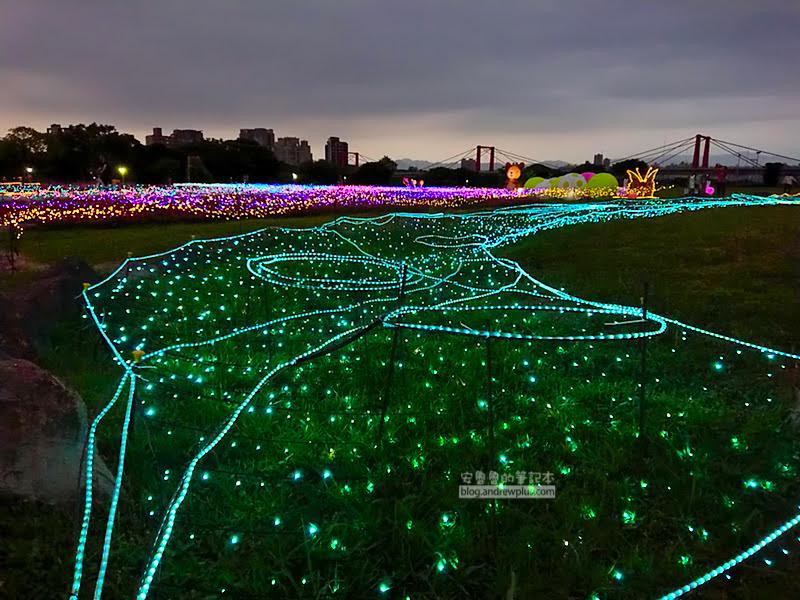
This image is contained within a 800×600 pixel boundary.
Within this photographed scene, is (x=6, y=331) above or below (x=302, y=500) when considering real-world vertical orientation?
above

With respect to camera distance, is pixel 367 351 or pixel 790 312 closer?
pixel 367 351

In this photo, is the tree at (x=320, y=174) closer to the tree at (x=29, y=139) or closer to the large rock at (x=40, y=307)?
the tree at (x=29, y=139)

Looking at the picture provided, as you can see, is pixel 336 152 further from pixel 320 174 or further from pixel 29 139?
pixel 29 139

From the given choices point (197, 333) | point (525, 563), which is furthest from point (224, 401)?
point (525, 563)

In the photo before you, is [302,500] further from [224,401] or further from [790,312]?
[790,312]

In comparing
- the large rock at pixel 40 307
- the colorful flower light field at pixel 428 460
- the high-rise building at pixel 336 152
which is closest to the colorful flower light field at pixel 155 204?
the large rock at pixel 40 307

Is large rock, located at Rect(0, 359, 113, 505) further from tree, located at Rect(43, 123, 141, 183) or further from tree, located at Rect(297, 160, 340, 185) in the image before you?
tree, located at Rect(297, 160, 340, 185)
